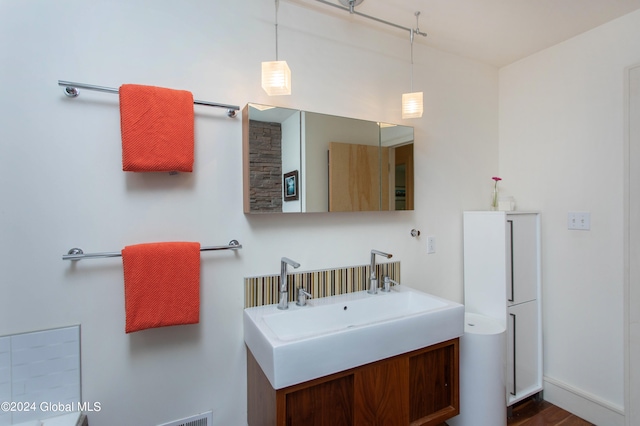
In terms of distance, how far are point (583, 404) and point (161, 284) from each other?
8.42 feet

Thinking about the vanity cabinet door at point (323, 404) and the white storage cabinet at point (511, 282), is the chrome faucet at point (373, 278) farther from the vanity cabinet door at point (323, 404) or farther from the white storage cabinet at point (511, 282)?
the white storage cabinet at point (511, 282)

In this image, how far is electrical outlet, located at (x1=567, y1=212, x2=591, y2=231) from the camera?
74.5 inches

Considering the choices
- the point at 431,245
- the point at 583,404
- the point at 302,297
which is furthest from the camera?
the point at 431,245

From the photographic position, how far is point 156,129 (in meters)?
1.21

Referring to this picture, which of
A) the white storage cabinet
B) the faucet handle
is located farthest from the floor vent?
the white storage cabinet

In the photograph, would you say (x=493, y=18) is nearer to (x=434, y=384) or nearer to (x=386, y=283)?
(x=386, y=283)

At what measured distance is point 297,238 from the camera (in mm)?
1614

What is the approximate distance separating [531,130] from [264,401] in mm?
2441

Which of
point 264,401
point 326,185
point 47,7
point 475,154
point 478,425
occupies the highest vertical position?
point 47,7

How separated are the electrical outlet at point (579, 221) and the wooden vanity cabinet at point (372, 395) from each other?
121cm

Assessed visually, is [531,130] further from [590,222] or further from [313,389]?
[313,389]

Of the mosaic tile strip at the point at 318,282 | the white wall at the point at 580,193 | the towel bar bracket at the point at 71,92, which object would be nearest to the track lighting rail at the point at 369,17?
the white wall at the point at 580,193

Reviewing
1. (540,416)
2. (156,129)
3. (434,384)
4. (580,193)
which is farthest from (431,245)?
(156,129)

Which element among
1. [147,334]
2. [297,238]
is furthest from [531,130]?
[147,334]
